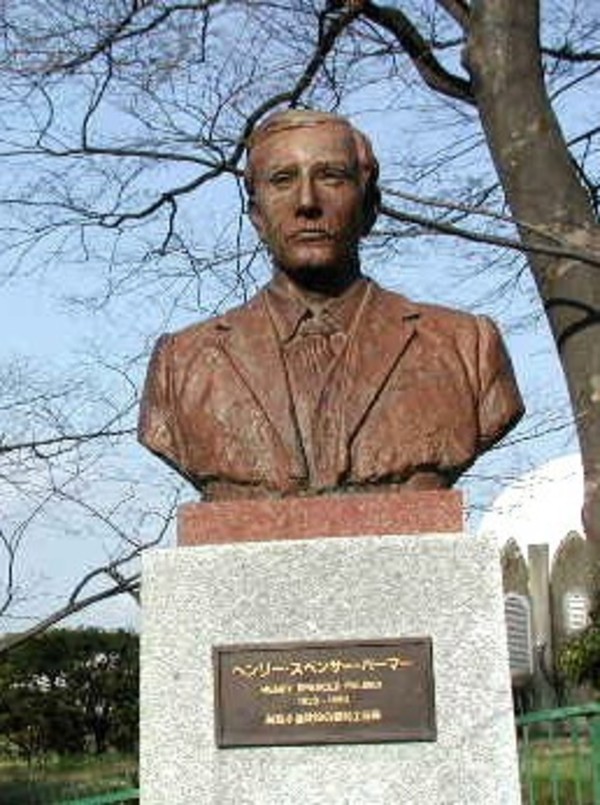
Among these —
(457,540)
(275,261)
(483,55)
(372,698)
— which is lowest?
(372,698)

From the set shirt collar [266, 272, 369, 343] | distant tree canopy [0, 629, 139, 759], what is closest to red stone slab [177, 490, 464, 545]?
shirt collar [266, 272, 369, 343]

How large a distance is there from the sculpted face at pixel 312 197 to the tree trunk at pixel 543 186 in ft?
11.8

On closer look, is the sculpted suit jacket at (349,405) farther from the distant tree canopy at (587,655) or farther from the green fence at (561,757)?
the distant tree canopy at (587,655)

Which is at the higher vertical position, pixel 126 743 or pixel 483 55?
pixel 483 55

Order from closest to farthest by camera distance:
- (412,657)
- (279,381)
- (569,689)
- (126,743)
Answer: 1. (412,657)
2. (279,381)
3. (126,743)
4. (569,689)

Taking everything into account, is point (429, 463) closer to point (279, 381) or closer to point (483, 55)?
point (279, 381)

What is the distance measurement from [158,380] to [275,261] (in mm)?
577

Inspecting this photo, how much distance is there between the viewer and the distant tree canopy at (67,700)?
Result: 53.1ft

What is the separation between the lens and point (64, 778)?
12.2 meters

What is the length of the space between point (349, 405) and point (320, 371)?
19cm

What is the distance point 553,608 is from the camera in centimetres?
2836

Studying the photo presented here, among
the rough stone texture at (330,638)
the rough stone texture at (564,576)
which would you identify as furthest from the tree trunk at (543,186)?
the rough stone texture at (564,576)

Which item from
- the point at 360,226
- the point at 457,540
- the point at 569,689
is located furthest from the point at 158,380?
the point at 569,689

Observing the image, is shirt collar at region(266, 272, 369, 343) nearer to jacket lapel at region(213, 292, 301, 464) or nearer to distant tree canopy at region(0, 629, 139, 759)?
jacket lapel at region(213, 292, 301, 464)
